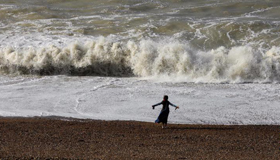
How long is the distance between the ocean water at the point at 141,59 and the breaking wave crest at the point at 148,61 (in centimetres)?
3

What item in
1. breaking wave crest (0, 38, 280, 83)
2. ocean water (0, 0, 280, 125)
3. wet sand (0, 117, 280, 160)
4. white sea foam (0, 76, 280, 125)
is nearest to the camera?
wet sand (0, 117, 280, 160)

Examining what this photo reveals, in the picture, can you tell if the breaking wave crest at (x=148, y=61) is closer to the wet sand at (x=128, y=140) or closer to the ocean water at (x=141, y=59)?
the ocean water at (x=141, y=59)

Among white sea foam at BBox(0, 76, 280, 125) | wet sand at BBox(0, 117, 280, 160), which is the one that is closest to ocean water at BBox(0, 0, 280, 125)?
white sea foam at BBox(0, 76, 280, 125)

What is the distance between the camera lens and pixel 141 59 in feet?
48.4

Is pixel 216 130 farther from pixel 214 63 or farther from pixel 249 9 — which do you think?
pixel 249 9

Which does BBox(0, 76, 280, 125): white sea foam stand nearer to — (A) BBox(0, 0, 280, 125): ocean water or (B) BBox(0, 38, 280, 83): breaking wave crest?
(A) BBox(0, 0, 280, 125): ocean water

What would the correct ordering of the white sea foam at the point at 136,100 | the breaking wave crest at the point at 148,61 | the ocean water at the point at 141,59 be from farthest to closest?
the breaking wave crest at the point at 148,61 < the ocean water at the point at 141,59 < the white sea foam at the point at 136,100

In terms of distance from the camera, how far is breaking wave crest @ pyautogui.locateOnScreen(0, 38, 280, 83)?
45.3 feet

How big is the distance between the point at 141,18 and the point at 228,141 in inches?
496

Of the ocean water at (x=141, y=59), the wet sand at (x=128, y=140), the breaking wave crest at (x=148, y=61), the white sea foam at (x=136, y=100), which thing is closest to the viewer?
the wet sand at (x=128, y=140)

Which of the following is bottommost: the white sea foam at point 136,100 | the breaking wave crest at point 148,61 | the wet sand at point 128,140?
the wet sand at point 128,140

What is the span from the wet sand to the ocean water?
752 mm

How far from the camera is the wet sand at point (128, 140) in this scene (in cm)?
664

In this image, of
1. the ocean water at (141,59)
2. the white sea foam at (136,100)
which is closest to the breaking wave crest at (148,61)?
the ocean water at (141,59)
